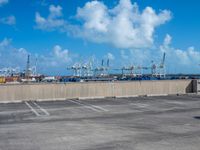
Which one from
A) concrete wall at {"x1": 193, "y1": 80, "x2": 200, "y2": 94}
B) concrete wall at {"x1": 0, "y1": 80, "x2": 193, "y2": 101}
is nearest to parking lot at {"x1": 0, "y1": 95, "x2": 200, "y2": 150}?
concrete wall at {"x1": 0, "y1": 80, "x2": 193, "y2": 101}

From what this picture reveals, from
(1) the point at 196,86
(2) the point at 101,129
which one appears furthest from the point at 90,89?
(2) the point at 101,129

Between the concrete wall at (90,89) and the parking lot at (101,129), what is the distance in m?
7.40

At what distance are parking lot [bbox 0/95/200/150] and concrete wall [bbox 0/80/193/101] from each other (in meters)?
7.40

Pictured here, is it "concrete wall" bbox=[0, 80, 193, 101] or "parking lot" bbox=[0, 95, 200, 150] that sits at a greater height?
"concrete wall" bbox=[0, 80, 193, 101]

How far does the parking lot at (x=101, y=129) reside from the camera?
12445 mm

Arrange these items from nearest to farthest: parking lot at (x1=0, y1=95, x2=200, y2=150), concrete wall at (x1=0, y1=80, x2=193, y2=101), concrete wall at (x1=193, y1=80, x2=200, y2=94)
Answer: parking lot at (x1=0, y1=95, x2=200, y2=150) < concrete wall at (x1=0, y1=80, x2=193, y2=101) < concrete wall at (x1=193, y1=80, x2=200, y2=94)

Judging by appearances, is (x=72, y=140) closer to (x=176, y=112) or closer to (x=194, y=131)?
(x=194, y=131)

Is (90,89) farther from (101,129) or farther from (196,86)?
(101,129)

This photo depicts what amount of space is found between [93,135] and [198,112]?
10.0 m

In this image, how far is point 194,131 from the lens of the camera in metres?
15.1

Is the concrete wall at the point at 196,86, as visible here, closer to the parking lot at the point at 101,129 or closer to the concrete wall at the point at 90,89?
the concrete wall at the point at 90,89

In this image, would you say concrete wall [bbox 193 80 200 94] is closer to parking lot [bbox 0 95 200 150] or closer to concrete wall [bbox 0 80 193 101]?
concrete wall [bbox 0 80 193 101]

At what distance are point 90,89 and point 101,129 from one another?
17.8 metres

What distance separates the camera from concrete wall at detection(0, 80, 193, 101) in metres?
30.7
